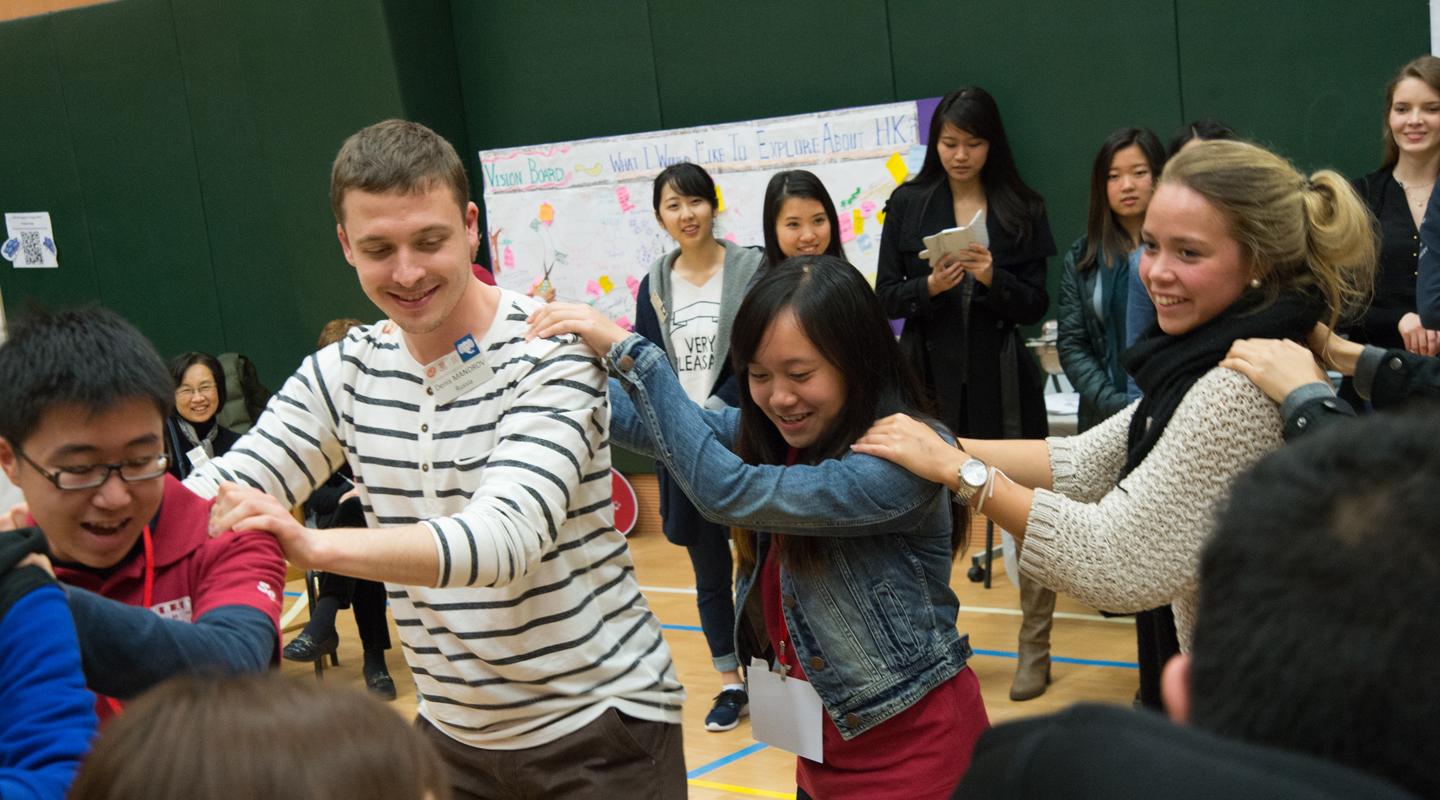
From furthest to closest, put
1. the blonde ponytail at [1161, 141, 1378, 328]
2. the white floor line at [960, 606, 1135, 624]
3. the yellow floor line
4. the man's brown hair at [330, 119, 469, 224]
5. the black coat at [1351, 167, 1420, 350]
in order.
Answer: the white floor line at [960, 606, 1135, 624]
the black coat at [1351, 167, 1420, 350]
the yellow floor line
the blonde ponytail at [1161, 141, 1378, 328]
the man's brown hair at [330, 119, 469, 224]

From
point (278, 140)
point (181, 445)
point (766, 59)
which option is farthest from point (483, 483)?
point (278, 140)

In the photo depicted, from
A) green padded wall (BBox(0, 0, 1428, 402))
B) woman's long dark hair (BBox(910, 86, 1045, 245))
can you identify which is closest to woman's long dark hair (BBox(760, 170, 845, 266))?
woman's long dark hair (BBox(910, 86, 1045, 245))

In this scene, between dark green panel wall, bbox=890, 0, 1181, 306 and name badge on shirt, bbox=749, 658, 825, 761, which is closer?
name badge on shirt, bbox=749, 658, 825, 761

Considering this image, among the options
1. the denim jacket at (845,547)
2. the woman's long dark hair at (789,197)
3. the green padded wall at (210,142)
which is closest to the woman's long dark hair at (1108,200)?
the woman's long dark hair at (789,197)

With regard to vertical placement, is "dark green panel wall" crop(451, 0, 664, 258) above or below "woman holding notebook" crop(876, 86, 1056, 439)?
above

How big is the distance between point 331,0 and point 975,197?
493cm

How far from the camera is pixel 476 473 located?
1.68 metres

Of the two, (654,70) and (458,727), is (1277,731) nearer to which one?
(458,727)

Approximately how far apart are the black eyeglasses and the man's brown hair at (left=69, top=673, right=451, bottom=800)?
60cm

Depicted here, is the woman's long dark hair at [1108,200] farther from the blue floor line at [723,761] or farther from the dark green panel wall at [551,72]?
the dark green panel wall at [551,72]

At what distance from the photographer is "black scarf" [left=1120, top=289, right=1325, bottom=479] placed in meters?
1.82

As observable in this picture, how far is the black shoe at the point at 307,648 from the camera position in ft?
15.8

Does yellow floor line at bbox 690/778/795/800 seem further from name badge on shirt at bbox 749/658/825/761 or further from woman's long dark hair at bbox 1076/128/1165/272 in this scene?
woman's long dark hair at bbox 1076/128/1165/272

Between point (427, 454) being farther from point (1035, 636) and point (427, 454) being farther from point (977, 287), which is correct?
point (1035, 636)
